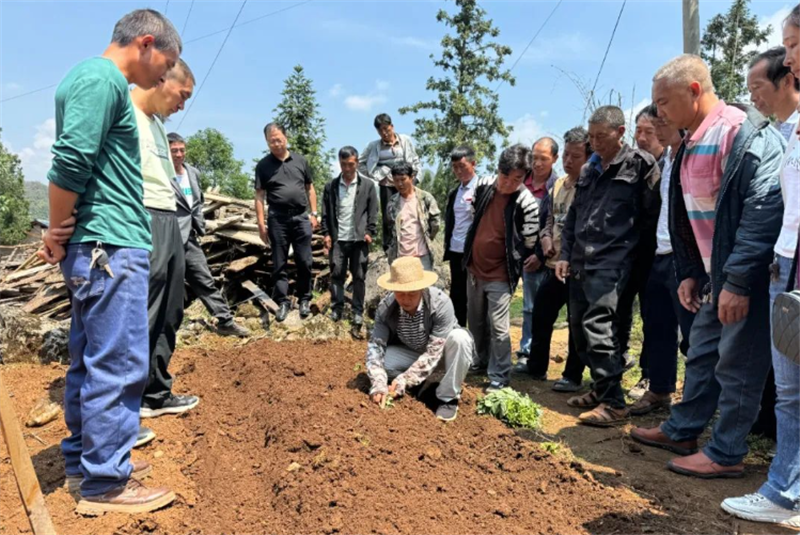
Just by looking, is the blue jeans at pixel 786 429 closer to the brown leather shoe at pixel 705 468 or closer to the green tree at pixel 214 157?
the brown leather shoe at pixel 705 468

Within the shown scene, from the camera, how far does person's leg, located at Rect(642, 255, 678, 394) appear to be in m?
4.39

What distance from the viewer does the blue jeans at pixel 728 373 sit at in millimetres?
3039

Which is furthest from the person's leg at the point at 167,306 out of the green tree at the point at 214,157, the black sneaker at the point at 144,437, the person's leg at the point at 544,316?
the green tree at the point at 214,157

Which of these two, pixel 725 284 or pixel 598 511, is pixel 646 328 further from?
pixel 598 511

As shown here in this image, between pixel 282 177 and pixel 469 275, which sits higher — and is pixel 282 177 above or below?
above

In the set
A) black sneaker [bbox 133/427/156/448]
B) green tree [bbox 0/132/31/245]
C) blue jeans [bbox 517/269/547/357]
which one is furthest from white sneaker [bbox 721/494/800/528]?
green tree [bbox 0/132/31/245]

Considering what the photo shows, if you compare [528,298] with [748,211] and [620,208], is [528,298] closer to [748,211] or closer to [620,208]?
[620,208]

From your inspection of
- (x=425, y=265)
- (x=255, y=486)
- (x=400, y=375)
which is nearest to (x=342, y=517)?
(x=255, y=486)

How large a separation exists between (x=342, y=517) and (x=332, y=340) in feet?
13.2

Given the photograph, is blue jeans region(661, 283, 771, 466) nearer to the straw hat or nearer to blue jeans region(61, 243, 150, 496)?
the straw hat

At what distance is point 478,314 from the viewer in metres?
5.29

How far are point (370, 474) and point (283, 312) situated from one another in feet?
14.6

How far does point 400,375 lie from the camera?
426 centimetres

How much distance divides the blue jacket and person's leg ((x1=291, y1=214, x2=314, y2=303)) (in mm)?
4929
